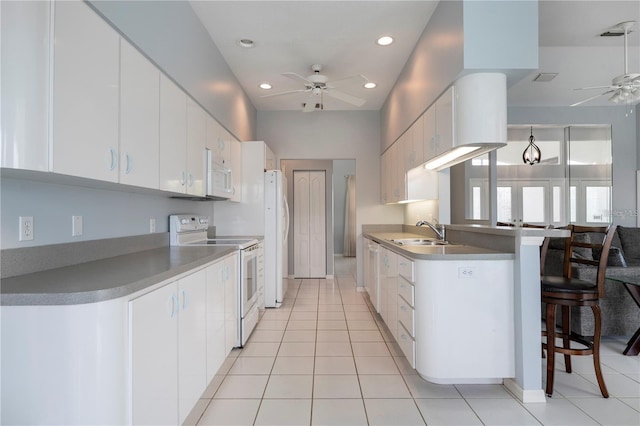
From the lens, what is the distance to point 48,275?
4.76 ft

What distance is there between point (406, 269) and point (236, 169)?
242cm

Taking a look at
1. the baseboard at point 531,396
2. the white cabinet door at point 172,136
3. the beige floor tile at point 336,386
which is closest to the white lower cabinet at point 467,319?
the baseboard at point 531,396

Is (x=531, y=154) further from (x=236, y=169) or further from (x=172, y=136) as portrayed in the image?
(x=172, y=136)

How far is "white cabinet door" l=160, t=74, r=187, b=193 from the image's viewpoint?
2217 millimetres

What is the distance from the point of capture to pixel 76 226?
1807 mm

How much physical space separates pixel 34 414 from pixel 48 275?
1.80 feet

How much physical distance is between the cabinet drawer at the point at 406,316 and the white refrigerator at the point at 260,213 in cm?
209

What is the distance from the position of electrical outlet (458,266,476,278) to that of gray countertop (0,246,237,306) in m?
1.63

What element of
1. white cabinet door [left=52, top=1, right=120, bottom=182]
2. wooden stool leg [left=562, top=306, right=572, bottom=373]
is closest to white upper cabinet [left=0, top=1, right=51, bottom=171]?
white cabinet door [left=52, top=1, right=120, bottom=182]

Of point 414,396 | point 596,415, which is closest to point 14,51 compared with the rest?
point 414,396

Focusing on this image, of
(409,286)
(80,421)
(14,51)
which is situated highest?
(14,51)

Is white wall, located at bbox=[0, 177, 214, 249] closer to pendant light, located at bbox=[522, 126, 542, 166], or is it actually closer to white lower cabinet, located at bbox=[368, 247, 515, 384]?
white lower cabinet, located at bbox=[368, 247, 515, 384]

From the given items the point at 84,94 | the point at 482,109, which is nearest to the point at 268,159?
the point at 482,109

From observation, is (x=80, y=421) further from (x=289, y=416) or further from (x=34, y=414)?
(x=289, y=416)
